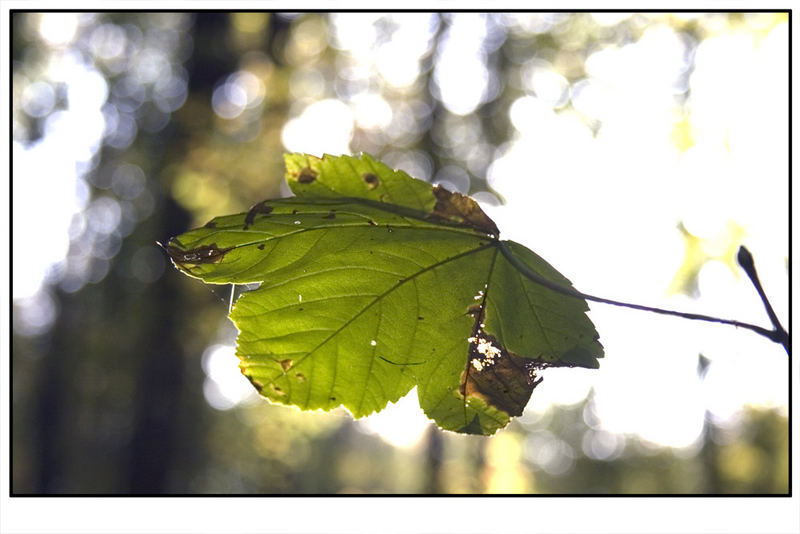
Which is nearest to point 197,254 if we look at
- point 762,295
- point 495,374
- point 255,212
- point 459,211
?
point 255,212

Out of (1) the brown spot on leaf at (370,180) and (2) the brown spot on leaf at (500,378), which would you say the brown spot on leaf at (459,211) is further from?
(2) the brown spot on leaf at (500,378)

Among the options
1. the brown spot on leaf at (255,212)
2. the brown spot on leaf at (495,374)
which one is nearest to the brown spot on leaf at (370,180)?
the brown spot on leaf at (255,212)

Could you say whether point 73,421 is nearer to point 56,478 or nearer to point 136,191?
point 56,478

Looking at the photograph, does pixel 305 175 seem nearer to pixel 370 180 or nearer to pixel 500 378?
pixel 370 180

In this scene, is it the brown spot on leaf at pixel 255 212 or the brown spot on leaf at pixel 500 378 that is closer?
the brown spot on leaf at pixel 255 212

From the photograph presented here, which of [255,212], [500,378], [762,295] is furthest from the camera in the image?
[500,378]
